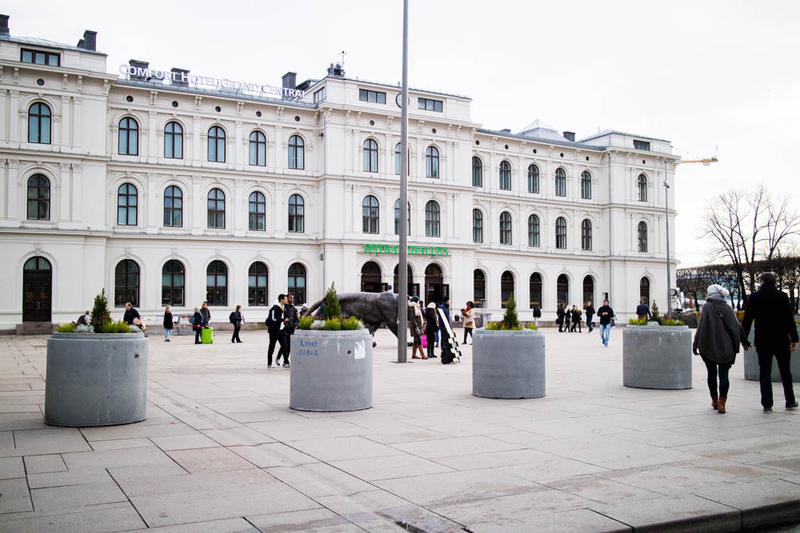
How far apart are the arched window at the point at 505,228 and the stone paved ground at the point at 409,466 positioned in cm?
4568

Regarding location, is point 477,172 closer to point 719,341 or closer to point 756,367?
point 756,367

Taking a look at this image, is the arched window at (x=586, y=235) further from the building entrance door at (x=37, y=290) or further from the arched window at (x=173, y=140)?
the building entrance door at (x=37, y=290)

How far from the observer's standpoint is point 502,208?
57.9 metres

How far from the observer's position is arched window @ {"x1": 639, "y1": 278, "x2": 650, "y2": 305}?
62.5 m

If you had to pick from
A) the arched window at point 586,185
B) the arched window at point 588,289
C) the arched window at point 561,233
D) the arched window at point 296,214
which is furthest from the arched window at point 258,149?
the arched window at point 588,289

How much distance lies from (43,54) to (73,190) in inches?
298

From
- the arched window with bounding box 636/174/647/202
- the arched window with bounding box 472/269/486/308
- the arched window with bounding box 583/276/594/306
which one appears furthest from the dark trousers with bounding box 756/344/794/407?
the arched window with bounding box 636/174/647/202

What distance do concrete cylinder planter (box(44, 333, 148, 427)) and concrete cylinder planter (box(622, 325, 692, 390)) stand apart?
8.88 metres

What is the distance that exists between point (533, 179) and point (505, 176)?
2.79m

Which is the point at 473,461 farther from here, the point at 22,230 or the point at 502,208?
the point at 502,208

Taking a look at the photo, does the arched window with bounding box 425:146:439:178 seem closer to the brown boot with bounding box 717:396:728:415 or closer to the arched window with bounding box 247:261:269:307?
the arched window with bounding box 247:261:269:307

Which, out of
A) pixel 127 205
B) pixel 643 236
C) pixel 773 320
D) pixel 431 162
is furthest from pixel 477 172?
pixel 773 320

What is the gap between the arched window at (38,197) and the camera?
133 feet

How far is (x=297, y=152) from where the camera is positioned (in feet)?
161
